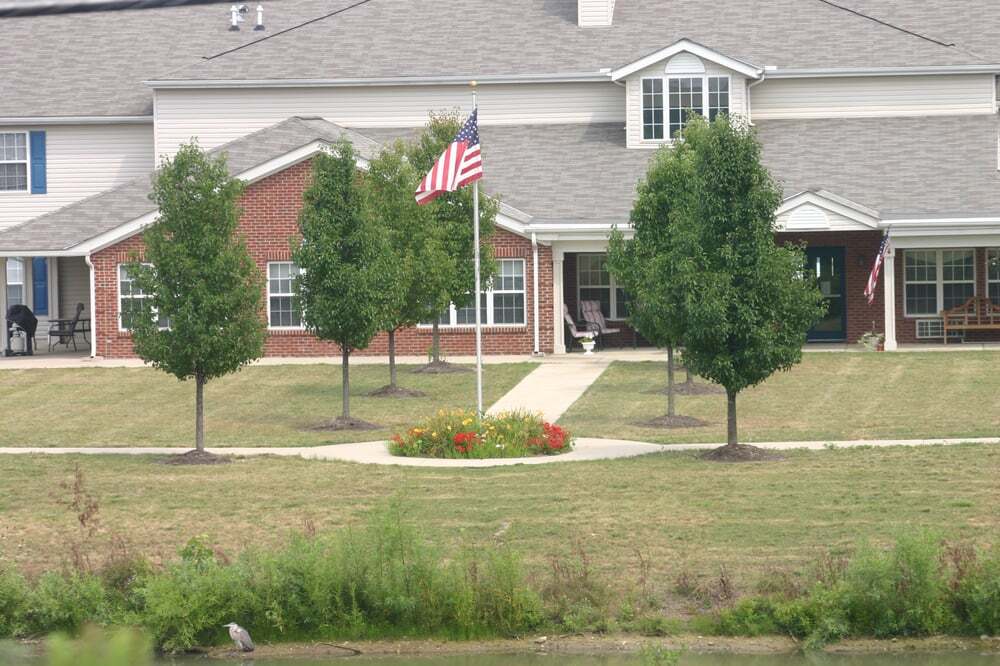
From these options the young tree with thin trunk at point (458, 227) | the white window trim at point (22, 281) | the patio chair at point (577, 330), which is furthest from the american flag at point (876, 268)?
the white window trim at point (22, 281)

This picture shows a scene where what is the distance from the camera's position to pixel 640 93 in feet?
115

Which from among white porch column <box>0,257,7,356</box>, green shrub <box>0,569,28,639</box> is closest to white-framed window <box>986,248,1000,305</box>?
white porch column <box>0,257,7,356</box>

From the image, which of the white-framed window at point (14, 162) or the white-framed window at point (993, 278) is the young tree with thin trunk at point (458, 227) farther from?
the white-framed window at point (14, 162)

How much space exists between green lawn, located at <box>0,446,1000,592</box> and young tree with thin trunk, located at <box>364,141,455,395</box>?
301 inches

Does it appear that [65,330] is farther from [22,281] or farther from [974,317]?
[974,317]

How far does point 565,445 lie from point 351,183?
6.02m

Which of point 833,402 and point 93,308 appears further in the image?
point 93,308

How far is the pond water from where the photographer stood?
11.0 m

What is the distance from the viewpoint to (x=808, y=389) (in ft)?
85.0

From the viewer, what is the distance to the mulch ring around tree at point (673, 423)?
22.2m

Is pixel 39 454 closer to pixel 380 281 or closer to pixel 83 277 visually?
pixel 380 281

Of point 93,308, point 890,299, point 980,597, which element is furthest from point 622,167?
point 980,597

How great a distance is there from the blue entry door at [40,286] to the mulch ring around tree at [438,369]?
478 inches

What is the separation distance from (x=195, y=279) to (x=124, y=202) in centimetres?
Answer: 1576
